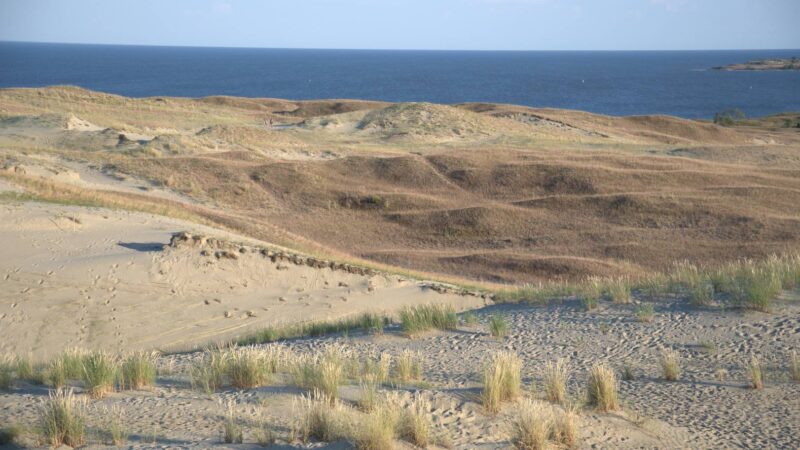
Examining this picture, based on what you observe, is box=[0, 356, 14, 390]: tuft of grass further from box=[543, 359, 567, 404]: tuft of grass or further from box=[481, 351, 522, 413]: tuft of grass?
box=[543, 359, 567, 404]: tuft of grass

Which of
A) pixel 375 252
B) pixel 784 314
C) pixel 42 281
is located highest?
pixel 784 314

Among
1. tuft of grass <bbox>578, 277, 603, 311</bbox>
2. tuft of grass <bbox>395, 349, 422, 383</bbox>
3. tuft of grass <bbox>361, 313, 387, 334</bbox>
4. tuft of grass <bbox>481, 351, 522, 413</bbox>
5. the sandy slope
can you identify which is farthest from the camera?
the sandy slope

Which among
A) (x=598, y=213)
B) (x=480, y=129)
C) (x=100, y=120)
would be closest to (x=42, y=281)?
(x=598, y=213)

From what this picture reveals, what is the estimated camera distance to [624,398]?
24.5 feet

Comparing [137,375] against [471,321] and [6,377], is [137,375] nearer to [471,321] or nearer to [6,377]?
[6,377]

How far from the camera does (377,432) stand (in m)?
5.74

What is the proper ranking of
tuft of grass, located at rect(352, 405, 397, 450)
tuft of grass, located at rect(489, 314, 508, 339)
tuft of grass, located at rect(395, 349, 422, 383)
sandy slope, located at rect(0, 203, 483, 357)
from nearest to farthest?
tuft of grass, located at rect(352, 405, 397, 450), tuft of grass, located at rect(395, 349, 422, 383), tuft of grass, located at rect(489, 314, 508, 339), sandy slope, located at rect(0, 203, 483, 357)

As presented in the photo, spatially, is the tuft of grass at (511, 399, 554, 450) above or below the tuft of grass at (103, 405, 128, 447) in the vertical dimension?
above

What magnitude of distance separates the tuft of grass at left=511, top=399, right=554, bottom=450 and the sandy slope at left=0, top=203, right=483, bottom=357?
23.7ft

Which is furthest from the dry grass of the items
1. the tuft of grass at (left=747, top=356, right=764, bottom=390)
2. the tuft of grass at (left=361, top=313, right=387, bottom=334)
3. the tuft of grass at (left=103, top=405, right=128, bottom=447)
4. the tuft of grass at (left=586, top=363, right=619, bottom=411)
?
the tuft of grass at (left=361, top=313, right=387, bottom=334)

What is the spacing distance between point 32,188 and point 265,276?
30.4 ft

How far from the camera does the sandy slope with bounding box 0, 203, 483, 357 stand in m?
12.4

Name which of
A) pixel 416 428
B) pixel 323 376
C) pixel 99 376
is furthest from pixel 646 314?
pixel 99 376

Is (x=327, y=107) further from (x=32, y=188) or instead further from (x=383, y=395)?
(x=383, y=395)
